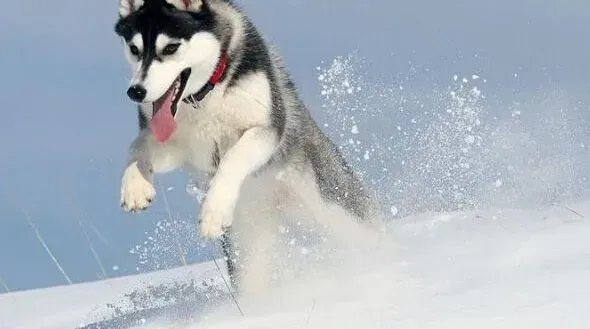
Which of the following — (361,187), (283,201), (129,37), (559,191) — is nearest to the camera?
(129,37)

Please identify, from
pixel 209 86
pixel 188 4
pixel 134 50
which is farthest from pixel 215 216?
pixel 188 4

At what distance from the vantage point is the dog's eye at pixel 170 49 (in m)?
4.59

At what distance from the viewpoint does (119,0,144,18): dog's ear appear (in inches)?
193

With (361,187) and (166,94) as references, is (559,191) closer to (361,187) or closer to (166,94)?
(361,187)

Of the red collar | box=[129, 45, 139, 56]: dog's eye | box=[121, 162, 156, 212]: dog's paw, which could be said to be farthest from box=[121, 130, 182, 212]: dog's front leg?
box=[129, 45, 139, 56]: dog's eye

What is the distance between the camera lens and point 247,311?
145 inches

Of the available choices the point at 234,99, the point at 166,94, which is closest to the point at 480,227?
the point at 234,99

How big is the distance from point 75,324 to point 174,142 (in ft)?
4.89

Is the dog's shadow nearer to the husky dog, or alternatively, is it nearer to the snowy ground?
the snowy ground

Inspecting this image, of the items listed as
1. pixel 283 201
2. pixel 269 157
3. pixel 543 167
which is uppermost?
→ pixel 269 157

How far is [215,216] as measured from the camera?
13.6 ft

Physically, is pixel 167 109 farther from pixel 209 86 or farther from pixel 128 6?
pixel 128 6

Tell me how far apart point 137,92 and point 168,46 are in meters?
0.41

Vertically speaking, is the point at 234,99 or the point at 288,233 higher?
the point at 234,99
